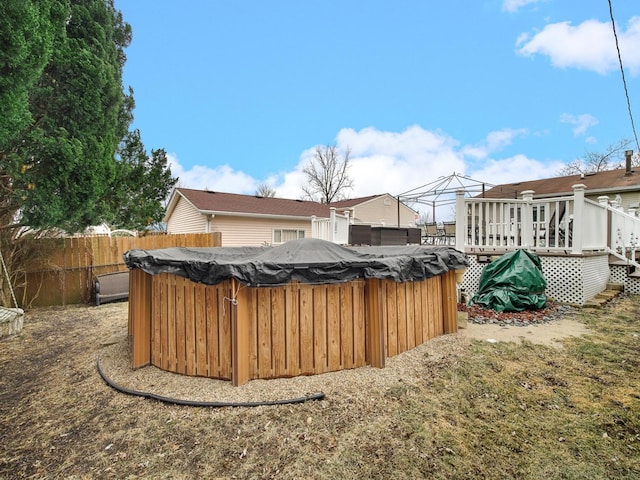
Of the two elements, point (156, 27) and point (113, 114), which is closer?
point (113, 114)

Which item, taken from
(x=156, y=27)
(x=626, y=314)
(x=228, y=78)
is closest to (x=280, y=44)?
(x=228, y=78)

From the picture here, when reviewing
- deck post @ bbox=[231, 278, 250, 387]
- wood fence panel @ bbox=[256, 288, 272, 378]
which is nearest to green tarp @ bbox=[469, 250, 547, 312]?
wood fence panel @ bbox=[256, 288, 272, 378]

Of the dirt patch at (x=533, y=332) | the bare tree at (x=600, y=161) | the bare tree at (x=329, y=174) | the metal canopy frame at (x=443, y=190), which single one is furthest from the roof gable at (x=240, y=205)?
the bare tree at (x=600, y=161)

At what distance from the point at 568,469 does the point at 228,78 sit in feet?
42.7

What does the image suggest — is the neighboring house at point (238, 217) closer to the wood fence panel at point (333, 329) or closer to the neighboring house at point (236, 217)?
the neighboring house at point (236, 217)

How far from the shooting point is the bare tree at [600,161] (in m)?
20.2

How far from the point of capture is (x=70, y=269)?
779 cm

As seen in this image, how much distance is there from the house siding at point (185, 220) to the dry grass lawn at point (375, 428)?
9956 millimetres

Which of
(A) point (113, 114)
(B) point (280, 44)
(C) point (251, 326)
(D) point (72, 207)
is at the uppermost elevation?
(B) point (280, 44)

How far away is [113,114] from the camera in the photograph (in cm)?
667

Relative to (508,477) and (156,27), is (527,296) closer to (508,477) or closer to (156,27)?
(508,477)

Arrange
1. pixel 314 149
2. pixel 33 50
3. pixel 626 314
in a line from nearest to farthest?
1. pixel 33 50
2. pixel 626 314
3. pixel 314 149

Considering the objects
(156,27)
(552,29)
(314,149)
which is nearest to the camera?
(552,29)

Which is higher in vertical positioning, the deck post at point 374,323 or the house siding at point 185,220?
the house siding at point 185,220
